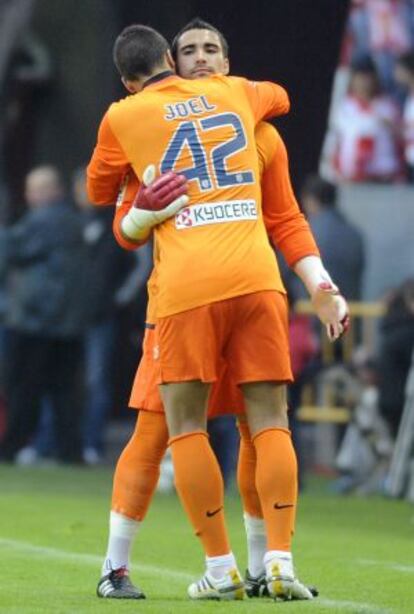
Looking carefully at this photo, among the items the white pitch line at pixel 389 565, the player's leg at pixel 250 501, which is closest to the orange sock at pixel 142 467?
the player's leg at pixel 250 501

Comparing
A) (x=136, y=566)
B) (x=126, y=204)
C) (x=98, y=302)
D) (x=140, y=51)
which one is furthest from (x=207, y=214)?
(x=98, y=302)

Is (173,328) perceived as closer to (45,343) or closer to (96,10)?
(45,343)

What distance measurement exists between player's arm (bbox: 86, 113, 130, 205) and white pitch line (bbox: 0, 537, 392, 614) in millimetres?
1667

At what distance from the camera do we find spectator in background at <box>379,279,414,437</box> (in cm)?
1432

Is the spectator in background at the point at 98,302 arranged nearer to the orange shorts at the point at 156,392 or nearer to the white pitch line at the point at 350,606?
the orange shorts at the point at 156,392

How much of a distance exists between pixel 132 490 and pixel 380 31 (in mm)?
9566

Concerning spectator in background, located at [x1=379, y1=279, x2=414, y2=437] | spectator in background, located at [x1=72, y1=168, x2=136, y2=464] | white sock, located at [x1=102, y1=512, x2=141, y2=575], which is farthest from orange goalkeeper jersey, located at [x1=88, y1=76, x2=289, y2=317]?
spectator in background, located at [x1=72, y1=168, x2=136, y2=464]

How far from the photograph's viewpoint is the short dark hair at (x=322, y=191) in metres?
15.6

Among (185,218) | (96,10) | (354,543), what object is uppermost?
(185,218)

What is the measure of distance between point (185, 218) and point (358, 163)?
9522 millimetres

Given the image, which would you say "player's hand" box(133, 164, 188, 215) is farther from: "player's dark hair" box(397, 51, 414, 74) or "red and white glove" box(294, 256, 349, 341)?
"player's dark hair" box(397, 51, 414, 74)

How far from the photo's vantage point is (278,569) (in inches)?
295

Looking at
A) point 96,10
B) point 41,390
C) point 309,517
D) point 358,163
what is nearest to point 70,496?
point 309,517

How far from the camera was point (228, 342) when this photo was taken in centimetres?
775
